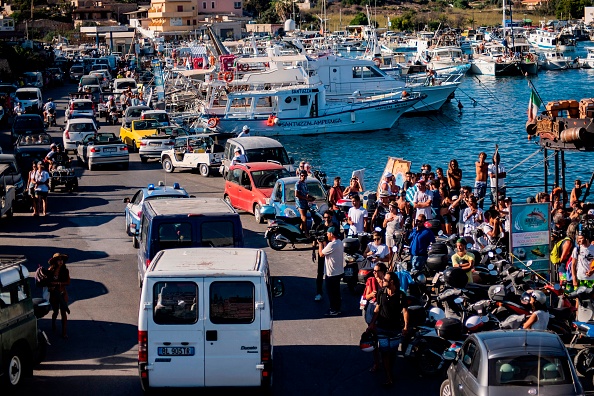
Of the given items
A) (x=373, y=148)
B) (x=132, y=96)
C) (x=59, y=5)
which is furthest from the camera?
(x=59, y=5)

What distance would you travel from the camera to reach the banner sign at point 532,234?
55.7 ft

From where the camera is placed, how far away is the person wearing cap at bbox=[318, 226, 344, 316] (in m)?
16.0

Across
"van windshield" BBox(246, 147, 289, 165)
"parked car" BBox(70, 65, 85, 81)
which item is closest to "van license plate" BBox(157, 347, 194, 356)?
"van windshield" BBox(246, 147, 289, 165)

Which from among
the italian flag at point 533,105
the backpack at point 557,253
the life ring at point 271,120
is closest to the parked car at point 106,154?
the italian flag at point 533,105

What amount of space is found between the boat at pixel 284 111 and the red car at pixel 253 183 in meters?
25.2

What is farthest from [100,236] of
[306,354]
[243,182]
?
[306,354]

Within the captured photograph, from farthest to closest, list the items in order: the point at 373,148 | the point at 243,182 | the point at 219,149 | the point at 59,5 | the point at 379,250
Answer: the point at 59,5 < the point at 373,148 < the point at 219,149 < the point at 243,182 < the point at 379,250

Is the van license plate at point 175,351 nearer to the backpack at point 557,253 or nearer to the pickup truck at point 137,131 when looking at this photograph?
the backpack at point 557,253

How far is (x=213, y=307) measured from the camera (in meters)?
11.7

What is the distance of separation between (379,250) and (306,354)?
3.50m

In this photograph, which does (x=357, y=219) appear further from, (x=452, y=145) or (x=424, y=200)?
(x=452, y=145)

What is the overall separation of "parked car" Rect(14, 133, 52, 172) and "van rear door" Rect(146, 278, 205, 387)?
23.8 metres

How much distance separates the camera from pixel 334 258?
15.9 meters

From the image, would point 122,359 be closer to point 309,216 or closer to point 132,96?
point 309,216
